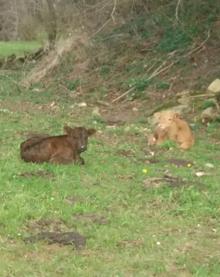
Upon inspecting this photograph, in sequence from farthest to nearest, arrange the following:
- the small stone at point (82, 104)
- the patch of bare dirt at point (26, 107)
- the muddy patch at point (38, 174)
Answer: the small stone at point (82, 104)
the patch of bare dirt at point (26, 107)
the muddy patch at point (38, 174)

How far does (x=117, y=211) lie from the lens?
7.22m

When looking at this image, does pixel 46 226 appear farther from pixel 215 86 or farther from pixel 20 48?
pixel 20 48

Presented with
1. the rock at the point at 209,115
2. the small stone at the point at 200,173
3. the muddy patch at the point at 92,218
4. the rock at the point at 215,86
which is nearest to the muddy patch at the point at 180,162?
the small stone at the point at 200,173

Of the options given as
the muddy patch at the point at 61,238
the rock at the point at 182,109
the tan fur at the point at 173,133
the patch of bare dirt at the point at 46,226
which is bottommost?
the muddy patch at the point at 61,238

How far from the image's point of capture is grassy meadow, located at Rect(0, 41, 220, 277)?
230 inches

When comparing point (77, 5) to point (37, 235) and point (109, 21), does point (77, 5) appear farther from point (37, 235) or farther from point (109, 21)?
point (37, 235)

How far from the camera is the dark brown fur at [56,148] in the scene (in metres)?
9.02

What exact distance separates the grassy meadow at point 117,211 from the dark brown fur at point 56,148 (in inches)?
5.6

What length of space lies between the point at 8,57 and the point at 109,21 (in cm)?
1130

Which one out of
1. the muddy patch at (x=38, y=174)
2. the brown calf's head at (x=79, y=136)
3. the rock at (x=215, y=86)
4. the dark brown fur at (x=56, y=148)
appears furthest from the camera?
the rock at (x=215, y=86)

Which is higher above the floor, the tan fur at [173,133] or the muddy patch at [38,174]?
the tan fur at [173,133]

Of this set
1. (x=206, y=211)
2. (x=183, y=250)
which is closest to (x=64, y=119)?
(x=206, y=211)

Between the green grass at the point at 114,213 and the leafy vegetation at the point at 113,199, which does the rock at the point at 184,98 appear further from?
the green grass at the point at 114,213

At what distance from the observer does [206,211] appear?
730cm
